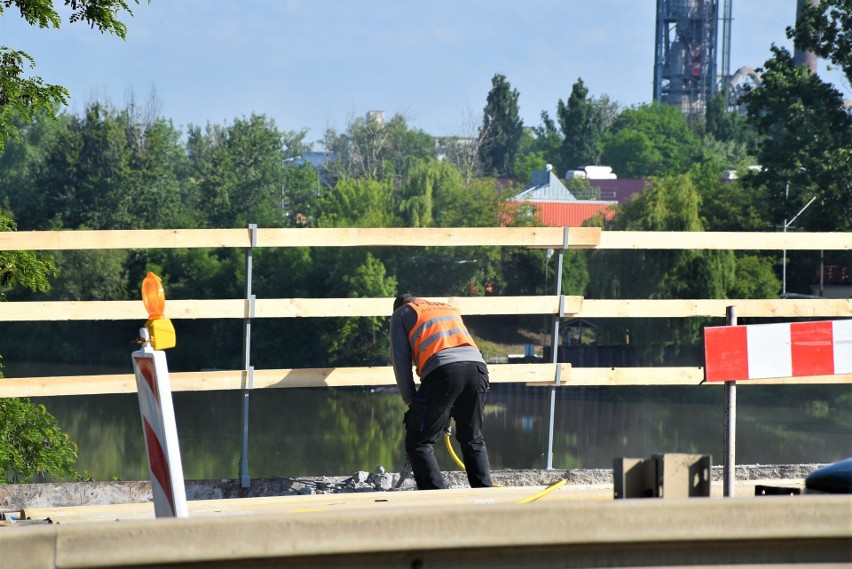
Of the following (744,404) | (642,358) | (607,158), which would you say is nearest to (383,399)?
(642,358)

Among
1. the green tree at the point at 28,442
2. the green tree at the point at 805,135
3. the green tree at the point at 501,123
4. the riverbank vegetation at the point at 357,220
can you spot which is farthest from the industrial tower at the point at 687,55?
the green tree at the point at 28,442

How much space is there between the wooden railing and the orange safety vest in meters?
0.61

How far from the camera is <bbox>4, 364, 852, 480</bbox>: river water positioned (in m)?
27.9

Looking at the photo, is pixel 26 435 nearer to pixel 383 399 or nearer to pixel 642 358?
pixel 383 399

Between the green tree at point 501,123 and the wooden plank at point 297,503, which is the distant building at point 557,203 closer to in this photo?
the green tree at point 501,123

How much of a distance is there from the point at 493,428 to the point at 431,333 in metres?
29.5

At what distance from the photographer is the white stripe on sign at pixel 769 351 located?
4.27m

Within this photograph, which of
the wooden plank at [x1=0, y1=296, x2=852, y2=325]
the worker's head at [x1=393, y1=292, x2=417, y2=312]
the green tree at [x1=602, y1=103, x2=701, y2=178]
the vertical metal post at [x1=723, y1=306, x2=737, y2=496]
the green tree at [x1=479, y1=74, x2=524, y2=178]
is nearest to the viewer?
the vertical metal post at [x1=723, y1=306, x2=737, y2=496]

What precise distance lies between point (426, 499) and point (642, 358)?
35.3 meters

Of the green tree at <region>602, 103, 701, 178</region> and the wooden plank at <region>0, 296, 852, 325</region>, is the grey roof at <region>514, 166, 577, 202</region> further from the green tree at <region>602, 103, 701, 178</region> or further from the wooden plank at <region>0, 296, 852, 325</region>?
the wooden plank at <region>0, 296, 852, 325</region>

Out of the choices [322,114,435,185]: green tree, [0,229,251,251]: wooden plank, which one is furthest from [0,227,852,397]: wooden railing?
[322,114,435,185]: green tree

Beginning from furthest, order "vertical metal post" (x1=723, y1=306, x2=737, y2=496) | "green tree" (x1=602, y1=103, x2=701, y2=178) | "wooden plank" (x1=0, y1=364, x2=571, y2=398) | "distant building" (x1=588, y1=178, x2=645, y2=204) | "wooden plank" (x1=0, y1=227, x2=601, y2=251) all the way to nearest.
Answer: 1. "green tree" (x1=602, y1=103, x2=701, y2=178)
2. "distant building" (x1=588, y1=178, x2=645, y2=204)
3. "wooden plank" (x1=0, y1=227, x2=601, y2=251)
4. "wooden plank" (x1=0, y1=364, x2=571, y2=398)
5. "vertical metal post" (x1=723, y1=306, x2=737, y2=496)

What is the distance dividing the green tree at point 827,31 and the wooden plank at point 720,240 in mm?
32513

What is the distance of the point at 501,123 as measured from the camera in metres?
90.4
